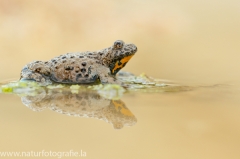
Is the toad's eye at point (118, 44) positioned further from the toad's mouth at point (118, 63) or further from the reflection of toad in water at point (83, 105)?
the reflection of toad in water at point (83, 105)

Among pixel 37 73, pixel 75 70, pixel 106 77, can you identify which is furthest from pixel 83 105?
pixel 37 73

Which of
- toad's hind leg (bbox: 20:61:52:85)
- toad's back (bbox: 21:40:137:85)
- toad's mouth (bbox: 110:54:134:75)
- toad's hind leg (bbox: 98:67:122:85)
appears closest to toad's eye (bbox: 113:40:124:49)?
toad's back (bbox: 21:40:137:85)

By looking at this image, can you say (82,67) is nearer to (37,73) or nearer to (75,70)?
(75,70)

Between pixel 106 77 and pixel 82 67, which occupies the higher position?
pixel 82 67

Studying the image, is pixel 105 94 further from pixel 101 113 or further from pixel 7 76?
pixel 7 76

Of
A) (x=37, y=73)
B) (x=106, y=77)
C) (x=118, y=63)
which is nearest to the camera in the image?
(x=106, y=77)

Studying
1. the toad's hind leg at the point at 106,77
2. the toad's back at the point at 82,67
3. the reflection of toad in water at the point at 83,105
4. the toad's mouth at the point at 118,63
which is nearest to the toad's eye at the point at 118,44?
the toad's back at the point at 82,67
